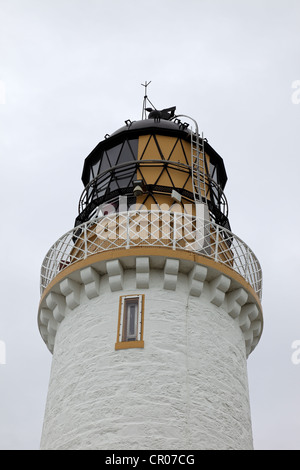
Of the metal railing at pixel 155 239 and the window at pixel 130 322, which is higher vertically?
the metal railing at pixel 155 239

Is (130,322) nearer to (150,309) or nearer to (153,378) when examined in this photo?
(150,309)

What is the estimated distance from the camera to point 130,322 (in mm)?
16406

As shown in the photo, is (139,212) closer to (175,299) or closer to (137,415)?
(175,299)

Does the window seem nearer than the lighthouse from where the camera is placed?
No

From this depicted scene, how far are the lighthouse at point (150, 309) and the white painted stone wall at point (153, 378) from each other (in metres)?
0.02

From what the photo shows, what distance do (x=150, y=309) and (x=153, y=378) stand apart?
1.82 meters

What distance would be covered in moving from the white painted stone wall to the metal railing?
809 millimetres

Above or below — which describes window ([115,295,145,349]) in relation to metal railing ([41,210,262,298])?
below

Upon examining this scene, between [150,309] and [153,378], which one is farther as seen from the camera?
[150,309]

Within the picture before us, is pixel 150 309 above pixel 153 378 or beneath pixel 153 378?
above

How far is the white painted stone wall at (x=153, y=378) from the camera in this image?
14742 millimetres

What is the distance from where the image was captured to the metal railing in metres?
17.3

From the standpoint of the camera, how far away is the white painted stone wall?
48.4 ft

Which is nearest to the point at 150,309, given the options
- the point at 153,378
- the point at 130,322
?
the point at 130,322
